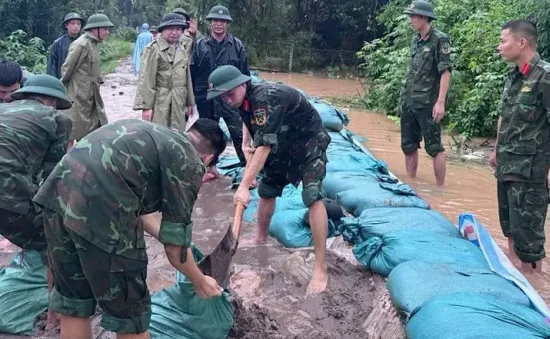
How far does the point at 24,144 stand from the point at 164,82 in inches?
108

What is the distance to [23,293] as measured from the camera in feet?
9.75

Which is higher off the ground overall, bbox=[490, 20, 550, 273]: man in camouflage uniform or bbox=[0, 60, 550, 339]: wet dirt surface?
bbox=[490, 20, 550, 273]: man in camouflage uniform

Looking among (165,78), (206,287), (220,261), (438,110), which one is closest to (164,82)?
(165,78)

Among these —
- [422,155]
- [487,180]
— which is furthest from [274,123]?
[422,155]

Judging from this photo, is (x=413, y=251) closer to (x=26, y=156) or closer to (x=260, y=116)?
(x=260, y=116)

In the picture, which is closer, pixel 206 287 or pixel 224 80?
pixel 206 287

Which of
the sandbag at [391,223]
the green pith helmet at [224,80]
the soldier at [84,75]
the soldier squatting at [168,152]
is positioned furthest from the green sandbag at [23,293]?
the soldier at [84,75]

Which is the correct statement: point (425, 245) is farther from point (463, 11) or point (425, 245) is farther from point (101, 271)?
point (463, 11)

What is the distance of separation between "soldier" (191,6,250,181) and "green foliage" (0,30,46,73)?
781 cm

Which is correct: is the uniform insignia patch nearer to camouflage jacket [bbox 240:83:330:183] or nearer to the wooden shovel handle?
camouflage jacket [bbox 240:83:330:183]

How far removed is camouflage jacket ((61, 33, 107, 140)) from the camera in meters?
5.17

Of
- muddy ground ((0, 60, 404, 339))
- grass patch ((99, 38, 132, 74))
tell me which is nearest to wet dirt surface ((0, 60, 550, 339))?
muddy ground ((0, 60, 404, 339))

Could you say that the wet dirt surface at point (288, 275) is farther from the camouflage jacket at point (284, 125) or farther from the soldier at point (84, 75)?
the soldier at point (84, 75)

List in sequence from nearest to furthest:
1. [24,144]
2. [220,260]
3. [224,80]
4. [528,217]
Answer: [24,144], [220,260], [224,80], [528,217]
